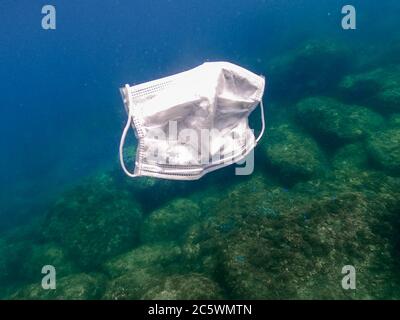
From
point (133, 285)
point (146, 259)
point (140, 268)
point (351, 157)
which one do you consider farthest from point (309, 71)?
point (133, 285)

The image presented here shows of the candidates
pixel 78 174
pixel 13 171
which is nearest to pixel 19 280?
pixel 78 174

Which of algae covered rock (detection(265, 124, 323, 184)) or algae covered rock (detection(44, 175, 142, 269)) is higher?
algae covered rock (detection(265, 124, 323, 184))

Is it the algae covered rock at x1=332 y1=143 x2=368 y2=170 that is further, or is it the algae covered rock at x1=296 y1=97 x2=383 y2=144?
the algae covered rock at x1=296 y1=97 x2=383 y2=144

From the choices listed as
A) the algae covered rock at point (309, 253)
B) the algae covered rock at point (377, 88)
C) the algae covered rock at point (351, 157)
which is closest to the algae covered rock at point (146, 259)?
the algae covered rock at point (309, 253)

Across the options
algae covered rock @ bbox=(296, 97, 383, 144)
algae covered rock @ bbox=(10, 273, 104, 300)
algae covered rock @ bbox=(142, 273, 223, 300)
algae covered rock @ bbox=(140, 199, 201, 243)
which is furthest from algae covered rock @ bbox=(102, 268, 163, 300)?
algae covered rock @ bbox=(296, 97, 383, 144)

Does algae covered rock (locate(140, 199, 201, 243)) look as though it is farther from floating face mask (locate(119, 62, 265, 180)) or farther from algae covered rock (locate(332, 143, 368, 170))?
floating face mask (locate(119, 62, 265, 180))

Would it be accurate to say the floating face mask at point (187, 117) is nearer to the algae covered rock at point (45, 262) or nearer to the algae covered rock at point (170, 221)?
the algae covered rock at point (170, 221)
